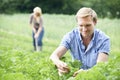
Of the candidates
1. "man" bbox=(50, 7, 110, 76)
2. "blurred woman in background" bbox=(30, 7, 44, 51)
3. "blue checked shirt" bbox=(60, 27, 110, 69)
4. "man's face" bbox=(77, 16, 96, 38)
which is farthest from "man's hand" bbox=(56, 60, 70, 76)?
"blurred woman in background" bbox=(30, 7, 44, 51)

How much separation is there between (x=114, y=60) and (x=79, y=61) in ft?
4.31

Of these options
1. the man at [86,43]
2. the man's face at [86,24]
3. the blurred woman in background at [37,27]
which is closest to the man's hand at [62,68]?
the man at [86,43]

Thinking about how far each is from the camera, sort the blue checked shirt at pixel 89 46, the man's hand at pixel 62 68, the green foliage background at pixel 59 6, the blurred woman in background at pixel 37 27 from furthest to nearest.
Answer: the green foliage background at pixel 59 6
the blurred woman in background at pixel 37 27
the blue checked shirt at pixel 89 46
the man's hand at pixel 62 68

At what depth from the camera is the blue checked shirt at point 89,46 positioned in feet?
24.8

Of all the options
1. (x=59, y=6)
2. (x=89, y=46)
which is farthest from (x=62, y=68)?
(x=59, y=6)

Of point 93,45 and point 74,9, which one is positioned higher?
point 93,45

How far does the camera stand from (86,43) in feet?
25.2

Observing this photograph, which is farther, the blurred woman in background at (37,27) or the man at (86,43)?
the blurred woman in background at (37,27)

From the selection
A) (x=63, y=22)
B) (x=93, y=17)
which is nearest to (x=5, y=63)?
(x=93, y=17)

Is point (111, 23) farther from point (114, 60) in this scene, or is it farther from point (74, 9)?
point (74, 9)

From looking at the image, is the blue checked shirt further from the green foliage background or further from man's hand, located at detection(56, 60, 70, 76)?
the green foliage background

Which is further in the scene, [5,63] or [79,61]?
[5,63]

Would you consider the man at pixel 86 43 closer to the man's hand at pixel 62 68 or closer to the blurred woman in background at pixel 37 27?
the man's hand at pixel 62 68

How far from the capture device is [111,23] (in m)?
33.3
